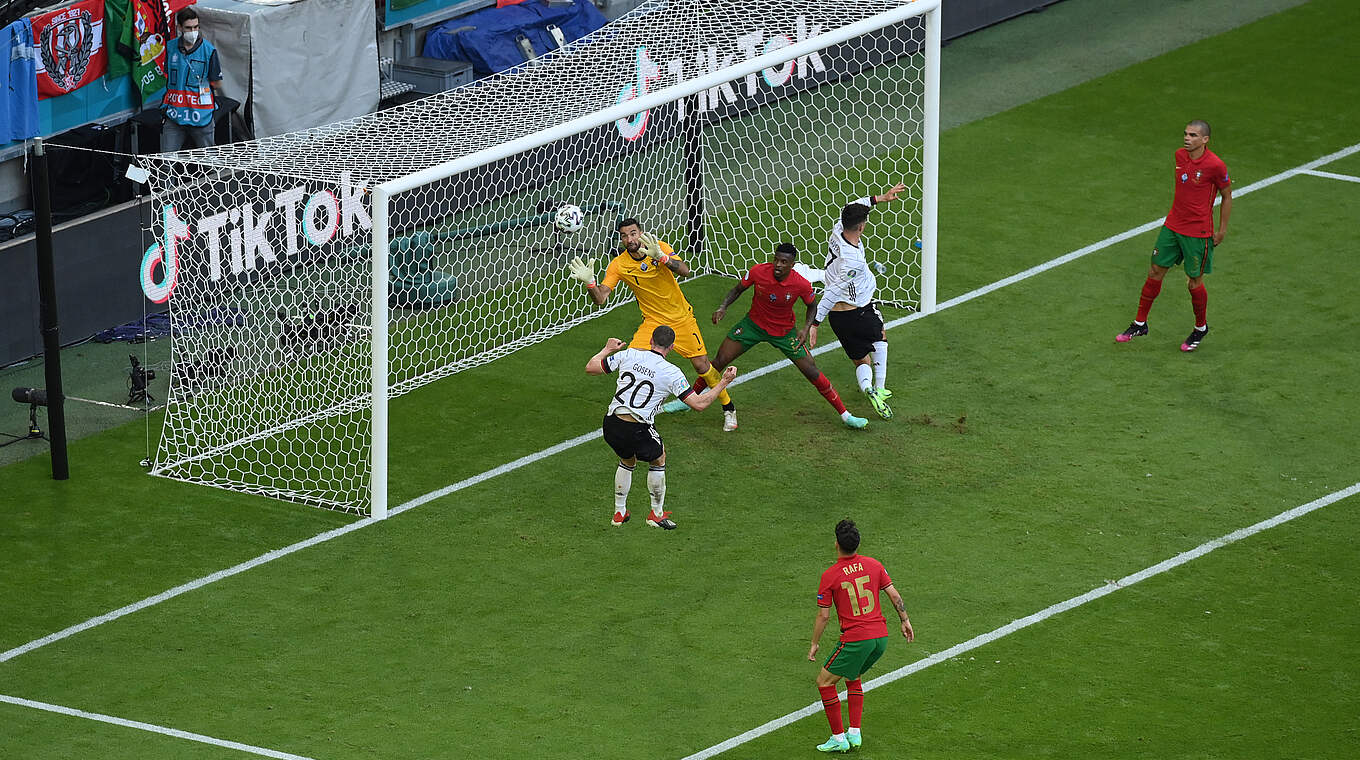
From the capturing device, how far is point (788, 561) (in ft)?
51.2

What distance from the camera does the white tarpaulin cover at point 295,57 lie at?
22.1 metres

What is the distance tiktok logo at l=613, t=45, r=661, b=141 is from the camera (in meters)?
19.6

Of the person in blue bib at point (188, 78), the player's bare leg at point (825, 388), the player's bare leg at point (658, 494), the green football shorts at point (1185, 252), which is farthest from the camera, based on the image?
the person in blue bib at point (188, 78)

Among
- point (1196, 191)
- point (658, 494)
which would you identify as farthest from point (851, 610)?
point (1196, 191)

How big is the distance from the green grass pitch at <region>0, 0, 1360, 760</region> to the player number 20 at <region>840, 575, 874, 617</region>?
3.27 ft

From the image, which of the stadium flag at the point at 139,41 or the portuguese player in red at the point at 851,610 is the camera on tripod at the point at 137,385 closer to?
the stadium flag at the point at 139,41

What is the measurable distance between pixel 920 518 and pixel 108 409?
7.13m

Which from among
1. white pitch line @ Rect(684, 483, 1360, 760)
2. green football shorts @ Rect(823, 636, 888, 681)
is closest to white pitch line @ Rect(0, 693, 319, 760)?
white pitch line @ Rect(684, 483, 1360, 760)

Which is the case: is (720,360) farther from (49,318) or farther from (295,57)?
(295,57)

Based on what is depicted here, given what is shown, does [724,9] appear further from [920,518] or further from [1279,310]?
[920,518]

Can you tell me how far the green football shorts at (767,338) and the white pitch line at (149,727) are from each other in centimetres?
600

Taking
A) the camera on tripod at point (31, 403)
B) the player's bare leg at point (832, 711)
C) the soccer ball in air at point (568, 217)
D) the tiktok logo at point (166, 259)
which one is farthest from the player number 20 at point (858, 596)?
the camera on tripod at point (31, 403)

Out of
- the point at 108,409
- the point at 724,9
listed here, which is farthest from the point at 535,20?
the point at 108,409

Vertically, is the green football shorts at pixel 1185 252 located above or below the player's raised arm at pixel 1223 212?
below
